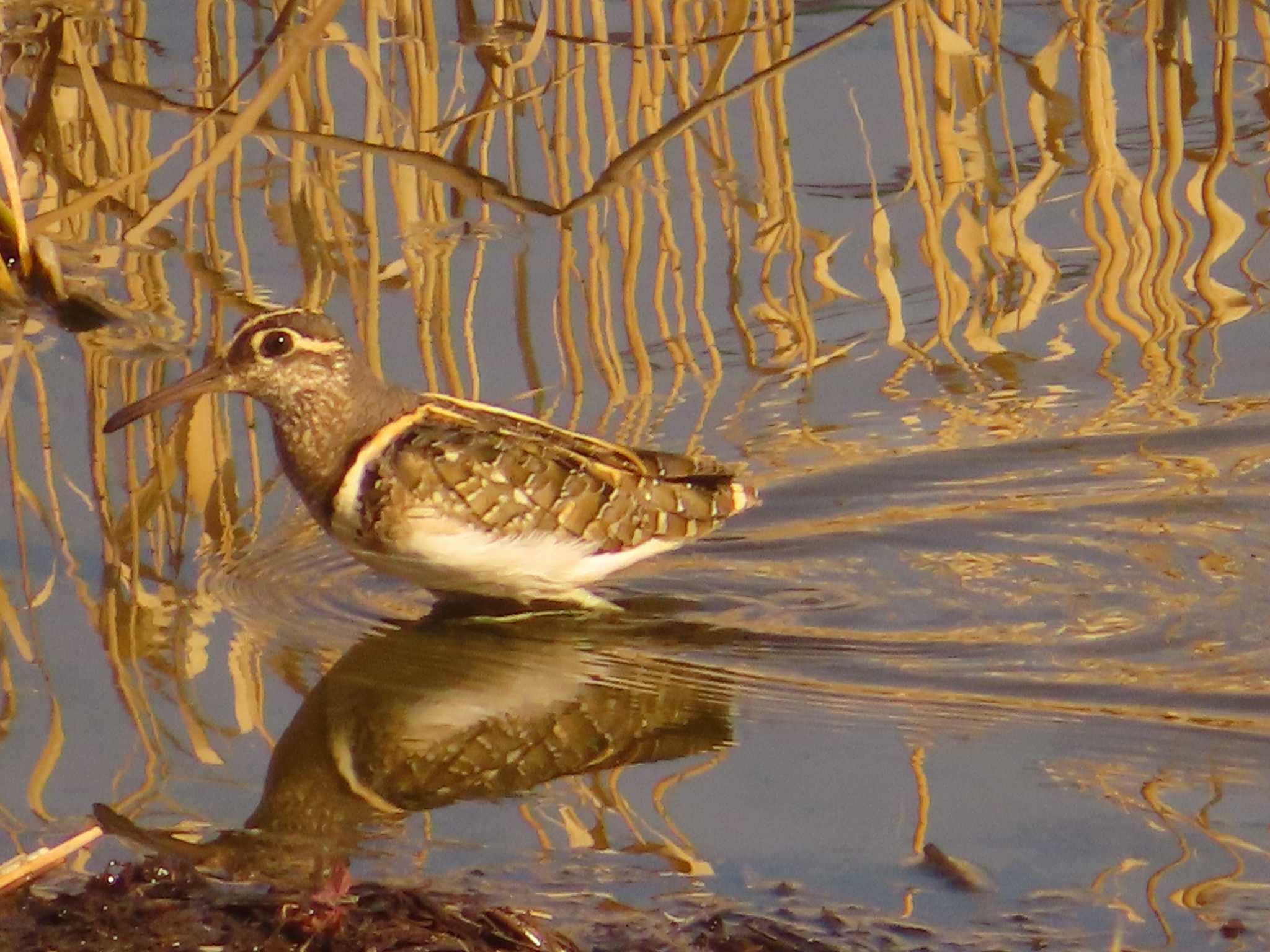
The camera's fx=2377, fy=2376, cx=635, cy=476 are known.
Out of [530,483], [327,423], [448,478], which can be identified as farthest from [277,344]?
[530,483]

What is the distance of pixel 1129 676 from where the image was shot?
5.35m

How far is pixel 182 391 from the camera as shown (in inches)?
231

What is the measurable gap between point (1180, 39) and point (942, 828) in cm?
515

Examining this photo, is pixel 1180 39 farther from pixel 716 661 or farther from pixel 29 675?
pixel 29 675

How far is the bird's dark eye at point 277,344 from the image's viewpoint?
232 inches

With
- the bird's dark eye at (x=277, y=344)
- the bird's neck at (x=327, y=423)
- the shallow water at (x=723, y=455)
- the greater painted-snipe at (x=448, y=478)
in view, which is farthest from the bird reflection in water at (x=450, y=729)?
the bird's dark eye at (x=277, y=344)

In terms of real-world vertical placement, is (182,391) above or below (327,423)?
above

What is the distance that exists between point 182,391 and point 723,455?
5.18ft

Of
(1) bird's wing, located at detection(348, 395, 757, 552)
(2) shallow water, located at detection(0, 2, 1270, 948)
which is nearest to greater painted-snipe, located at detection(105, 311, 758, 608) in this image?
(1) bird's wing, located at detection(348, 395, 757, 552)

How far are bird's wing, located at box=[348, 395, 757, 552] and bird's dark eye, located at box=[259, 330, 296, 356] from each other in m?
0.32

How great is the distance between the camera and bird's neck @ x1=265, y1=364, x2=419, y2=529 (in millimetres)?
5875

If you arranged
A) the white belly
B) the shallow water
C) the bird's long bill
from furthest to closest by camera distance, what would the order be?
the bird's long bill < the white belly < the shallow water

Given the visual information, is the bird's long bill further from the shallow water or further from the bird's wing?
the bird's wing

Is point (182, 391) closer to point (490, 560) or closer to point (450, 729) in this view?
point (490, 560)
